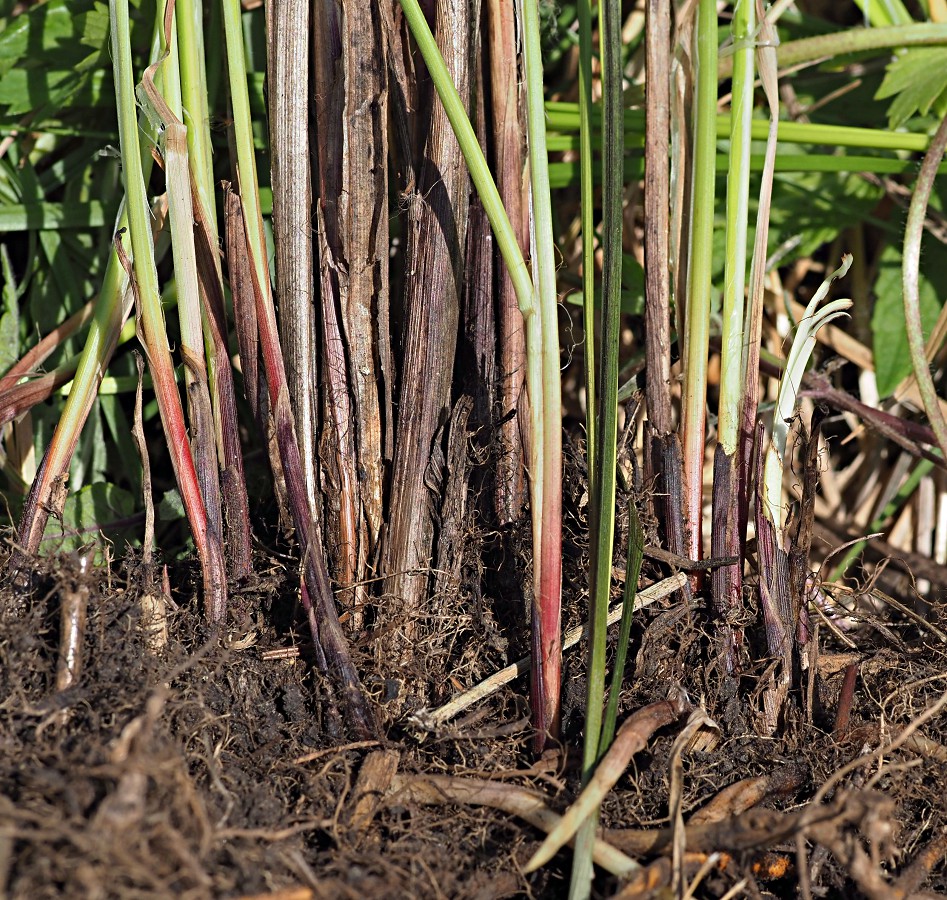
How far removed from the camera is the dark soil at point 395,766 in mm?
569

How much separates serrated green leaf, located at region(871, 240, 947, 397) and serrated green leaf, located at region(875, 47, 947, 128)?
207 mm

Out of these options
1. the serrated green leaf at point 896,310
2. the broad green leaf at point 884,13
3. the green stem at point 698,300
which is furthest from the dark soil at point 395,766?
the broad green leaf at point 884,13

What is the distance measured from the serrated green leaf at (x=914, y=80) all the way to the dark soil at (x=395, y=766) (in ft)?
2.10

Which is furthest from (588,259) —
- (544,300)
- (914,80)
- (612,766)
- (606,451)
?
(914,80)

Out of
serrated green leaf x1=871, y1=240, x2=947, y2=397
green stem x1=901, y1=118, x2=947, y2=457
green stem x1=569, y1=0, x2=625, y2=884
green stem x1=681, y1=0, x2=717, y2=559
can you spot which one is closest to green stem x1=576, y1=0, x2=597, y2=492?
green stem x1=569, y1=0, x2=625, y2=884

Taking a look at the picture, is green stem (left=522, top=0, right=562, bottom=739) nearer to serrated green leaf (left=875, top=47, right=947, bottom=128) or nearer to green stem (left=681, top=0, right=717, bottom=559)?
green stem (left=681, top=0, right=717, bottom=559)

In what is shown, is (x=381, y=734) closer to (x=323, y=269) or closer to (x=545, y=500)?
(x=545, y=500)

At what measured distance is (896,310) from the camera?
47.1 inches

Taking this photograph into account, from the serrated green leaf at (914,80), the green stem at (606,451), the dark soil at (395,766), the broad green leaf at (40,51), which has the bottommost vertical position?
the dark soil at (395,766)

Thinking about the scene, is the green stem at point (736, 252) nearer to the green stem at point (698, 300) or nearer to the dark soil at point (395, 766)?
the green stem at point (698, 300)

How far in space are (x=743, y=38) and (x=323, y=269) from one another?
0.49 meters

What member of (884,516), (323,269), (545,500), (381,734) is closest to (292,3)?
(323,269)

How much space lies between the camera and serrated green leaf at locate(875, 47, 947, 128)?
1060mm

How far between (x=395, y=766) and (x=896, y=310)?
0.94 metres
